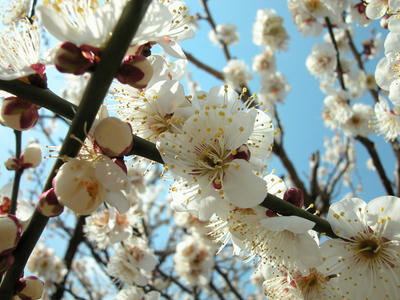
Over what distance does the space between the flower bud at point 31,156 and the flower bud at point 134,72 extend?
81 centimetres

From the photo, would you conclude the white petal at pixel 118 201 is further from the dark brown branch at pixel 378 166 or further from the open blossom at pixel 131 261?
the dark brown branch at pixel 378 166

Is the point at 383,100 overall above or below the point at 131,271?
above

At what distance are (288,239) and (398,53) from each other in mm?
903

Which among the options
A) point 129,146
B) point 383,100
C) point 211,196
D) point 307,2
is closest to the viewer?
point 129,146

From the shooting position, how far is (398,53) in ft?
4.42

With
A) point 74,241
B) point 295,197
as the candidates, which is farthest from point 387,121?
point 74,241

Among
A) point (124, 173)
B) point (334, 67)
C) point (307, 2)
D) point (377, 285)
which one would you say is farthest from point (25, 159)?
point (334, 67)

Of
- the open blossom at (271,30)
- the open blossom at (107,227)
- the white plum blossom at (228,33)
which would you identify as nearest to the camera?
the open blossom at (107,227)

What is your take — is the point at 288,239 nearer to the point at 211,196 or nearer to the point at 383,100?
the point at 211,196

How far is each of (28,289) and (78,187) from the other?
1.21 feet

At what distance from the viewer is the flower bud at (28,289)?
0.90 meters

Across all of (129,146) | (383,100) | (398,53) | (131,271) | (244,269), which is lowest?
(244,269)

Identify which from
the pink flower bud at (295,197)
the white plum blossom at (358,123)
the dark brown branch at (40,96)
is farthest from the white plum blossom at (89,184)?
the white plum blossom at (358,123)

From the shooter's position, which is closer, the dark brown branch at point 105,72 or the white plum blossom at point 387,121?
the dark brown branch at point 105,72
